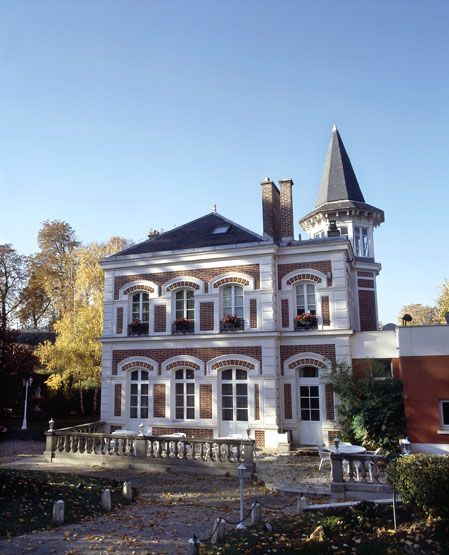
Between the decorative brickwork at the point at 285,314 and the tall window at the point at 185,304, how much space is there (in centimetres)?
344

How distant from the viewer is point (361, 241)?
24.4 m

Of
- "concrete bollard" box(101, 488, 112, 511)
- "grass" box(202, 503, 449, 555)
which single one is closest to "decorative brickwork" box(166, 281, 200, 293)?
"concrete bollard" box(101, 488, 112, 511)

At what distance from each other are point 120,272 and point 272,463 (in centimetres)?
969

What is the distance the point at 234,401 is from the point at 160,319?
4.28m

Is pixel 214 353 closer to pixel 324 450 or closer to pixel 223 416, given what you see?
pixel 223 416

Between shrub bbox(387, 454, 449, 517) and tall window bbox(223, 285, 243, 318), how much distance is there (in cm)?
1042

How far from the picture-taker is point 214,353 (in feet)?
56.5

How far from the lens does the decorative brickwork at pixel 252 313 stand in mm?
16984

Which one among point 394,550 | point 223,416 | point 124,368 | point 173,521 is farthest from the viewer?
point 124,368

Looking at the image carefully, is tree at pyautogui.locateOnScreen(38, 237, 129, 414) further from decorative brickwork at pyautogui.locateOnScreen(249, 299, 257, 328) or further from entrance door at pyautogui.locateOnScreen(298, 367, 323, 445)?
entrance door at pyautogui.locateOnScreen(298, 367, 323, 445)

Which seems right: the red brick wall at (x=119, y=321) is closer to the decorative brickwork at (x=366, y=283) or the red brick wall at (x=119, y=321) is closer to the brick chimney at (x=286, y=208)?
the brick chimney at (x=286, y=208)

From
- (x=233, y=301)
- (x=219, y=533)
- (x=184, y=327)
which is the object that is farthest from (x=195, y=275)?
(x=219, y=533)

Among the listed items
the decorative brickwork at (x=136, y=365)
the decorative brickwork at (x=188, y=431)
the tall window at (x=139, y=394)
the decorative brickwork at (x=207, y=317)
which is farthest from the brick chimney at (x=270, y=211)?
the decorative brickwork at (x=188, y=431)

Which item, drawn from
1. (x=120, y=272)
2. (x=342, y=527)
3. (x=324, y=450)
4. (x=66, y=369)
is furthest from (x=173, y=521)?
(x=66, y=369)
